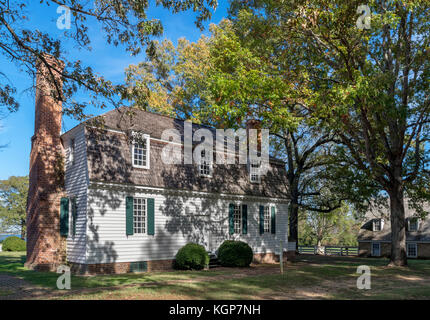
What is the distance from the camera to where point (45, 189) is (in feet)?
62.0

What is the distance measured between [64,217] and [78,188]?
70.5 inches

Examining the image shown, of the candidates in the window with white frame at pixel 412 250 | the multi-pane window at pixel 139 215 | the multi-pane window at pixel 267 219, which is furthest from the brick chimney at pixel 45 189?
the window with white frame at pixel 412 250

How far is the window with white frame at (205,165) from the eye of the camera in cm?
2148

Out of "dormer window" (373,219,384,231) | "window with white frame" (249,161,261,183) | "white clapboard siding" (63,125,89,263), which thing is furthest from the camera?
"dormer window" (373,219,384,231)

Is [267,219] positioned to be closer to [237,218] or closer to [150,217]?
[237,218]

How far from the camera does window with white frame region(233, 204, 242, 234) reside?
22.6 meters

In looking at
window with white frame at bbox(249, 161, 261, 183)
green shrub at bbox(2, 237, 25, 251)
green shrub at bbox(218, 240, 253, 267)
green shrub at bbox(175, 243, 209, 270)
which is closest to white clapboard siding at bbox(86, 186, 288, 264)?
green shrub at bbox(175, 243, 209, 270)

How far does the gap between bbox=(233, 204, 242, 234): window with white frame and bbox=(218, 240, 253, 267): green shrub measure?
1997 mm

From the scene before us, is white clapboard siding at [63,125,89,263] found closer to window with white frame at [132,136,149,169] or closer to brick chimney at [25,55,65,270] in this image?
brick chimney at [25,55,65,270]

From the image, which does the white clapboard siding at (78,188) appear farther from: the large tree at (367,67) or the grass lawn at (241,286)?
the large tree at (367,67)

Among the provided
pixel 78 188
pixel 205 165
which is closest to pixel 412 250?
pixel 205 165

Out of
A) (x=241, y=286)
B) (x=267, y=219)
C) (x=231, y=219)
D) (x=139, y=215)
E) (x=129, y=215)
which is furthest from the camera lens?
(x=267, y=219)

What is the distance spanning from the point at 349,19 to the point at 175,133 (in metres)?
10.6
